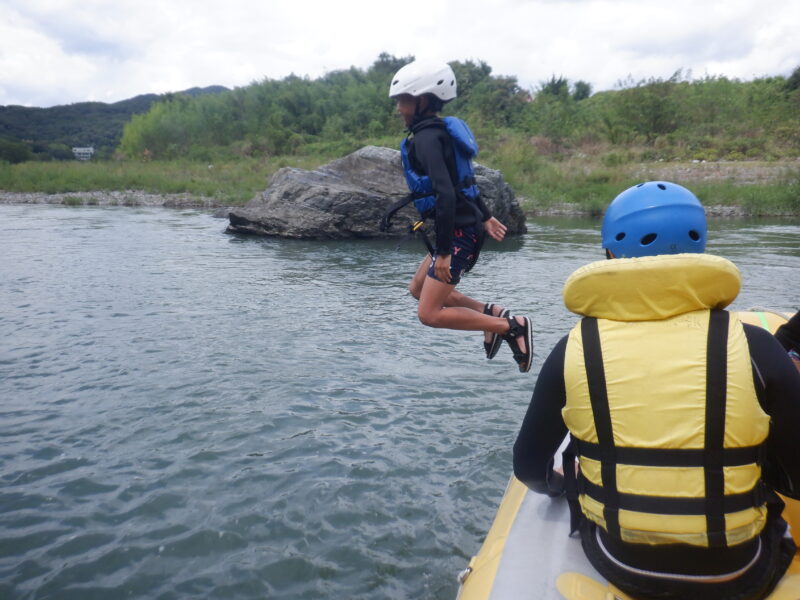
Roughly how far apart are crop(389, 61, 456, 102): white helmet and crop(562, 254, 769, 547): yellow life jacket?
10.2ft

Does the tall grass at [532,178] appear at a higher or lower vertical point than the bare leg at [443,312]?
higher

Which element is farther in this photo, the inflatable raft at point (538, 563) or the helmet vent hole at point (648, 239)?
the helmet vent hole at point (648, 239)

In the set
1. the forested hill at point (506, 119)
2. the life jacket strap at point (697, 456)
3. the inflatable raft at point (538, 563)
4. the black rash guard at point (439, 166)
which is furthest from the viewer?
the forested hill at point (506, 119)

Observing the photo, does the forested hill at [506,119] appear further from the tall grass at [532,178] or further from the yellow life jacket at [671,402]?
the yellow life jacket at [671,402]

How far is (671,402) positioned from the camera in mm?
1827

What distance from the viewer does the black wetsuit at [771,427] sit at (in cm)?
186

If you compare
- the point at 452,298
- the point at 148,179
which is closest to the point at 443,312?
the point at 452,298

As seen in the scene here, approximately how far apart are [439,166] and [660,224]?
2.59 metres

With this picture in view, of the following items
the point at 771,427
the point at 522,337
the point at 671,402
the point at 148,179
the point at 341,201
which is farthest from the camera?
the point at 148,179

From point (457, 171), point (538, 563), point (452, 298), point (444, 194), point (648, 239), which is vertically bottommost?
point (538, 563)

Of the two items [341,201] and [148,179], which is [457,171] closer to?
[341,201]

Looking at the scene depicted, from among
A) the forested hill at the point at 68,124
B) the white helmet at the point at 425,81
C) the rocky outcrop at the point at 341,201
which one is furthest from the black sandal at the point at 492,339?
the forested hill at the point at 68,124

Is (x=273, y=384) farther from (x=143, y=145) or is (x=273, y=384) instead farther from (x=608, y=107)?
(x=143, y=145)

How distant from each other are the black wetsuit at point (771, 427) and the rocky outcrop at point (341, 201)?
15.4 meters
